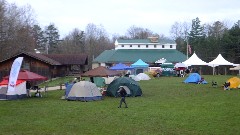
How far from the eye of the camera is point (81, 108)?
60.1 feet

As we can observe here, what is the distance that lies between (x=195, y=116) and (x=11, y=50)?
1854 inches

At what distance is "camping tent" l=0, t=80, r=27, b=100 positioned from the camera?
23.2 m

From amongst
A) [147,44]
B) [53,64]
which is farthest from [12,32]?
[147,44]

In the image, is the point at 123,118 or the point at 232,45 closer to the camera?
the point at 123,118

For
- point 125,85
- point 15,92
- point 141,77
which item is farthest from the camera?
point 141,77

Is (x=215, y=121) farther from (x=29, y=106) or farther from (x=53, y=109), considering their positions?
(x=29, y=106)

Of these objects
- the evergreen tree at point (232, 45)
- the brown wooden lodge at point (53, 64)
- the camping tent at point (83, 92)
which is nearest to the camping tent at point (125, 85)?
the camping tent at point (83, 92)

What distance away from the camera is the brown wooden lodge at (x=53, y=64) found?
144 feet

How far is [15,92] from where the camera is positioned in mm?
23609

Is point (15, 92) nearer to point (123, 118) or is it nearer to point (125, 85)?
point (125, 85)

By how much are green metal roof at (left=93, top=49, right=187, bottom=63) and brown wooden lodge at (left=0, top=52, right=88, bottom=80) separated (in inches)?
320

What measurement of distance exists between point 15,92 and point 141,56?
46655mm

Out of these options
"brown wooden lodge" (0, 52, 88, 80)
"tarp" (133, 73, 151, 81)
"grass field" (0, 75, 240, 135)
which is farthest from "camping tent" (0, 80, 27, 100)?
"tarp" (133, 73, 151, 81)

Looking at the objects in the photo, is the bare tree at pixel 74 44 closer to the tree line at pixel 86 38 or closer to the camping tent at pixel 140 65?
the tree line at pixel 86 38
